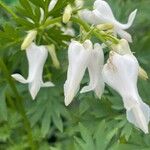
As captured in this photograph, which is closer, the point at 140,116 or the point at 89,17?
the point at 140,116

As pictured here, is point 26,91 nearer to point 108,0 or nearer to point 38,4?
point 108,0

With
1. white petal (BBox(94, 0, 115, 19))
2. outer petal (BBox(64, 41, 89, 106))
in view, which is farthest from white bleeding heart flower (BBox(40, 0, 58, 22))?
outer petal (BBox(64, 41, 89, 106))

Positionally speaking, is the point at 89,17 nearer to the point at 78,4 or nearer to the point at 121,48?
the point at 78,4

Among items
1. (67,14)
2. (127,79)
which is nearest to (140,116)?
(127,79)

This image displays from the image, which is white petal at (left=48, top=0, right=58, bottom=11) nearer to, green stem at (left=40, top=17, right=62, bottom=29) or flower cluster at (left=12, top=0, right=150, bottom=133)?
green stem at (left=40, top=17, right=62, bottom=29)

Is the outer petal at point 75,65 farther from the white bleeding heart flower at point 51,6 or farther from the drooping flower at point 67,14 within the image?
the white bleeding heart flower at point 51,6

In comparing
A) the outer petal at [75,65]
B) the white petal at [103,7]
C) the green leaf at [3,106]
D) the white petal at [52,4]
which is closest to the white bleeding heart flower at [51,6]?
the white petal at [52,4]

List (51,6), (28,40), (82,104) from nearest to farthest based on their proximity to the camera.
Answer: (28,40), (51,6), (82,104)
